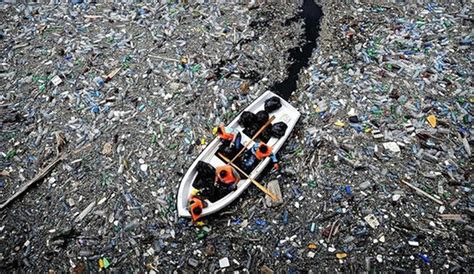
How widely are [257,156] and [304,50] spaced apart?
218 centimetres

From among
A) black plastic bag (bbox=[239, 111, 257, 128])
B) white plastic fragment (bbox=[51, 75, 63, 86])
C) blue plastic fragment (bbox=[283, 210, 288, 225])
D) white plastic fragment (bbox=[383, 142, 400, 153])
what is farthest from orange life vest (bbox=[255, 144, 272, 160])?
white plastic fragment (bbox=[51, 75, 63, 86])

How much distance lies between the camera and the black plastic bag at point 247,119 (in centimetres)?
480

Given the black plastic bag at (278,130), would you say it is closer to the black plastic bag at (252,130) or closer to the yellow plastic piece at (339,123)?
the black plastic bag at (252,130)

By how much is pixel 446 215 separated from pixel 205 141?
312 centimetres

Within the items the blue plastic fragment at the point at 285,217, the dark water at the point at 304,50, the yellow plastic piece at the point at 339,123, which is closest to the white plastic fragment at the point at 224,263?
the blue plastic fragment at the point at 285,217

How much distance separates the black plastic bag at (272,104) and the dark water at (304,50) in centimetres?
39

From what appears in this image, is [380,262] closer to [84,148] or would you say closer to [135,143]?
[135,143]

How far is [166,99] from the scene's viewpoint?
17.5 feet

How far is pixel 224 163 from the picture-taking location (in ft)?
15.3

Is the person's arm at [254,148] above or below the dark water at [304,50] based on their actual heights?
below

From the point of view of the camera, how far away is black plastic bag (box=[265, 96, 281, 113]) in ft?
16.3

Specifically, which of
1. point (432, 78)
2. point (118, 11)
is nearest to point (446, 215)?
point (432, 78)

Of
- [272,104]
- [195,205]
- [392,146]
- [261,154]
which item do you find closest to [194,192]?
[195,205]

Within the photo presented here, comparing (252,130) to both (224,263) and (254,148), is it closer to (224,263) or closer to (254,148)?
(254,148)
